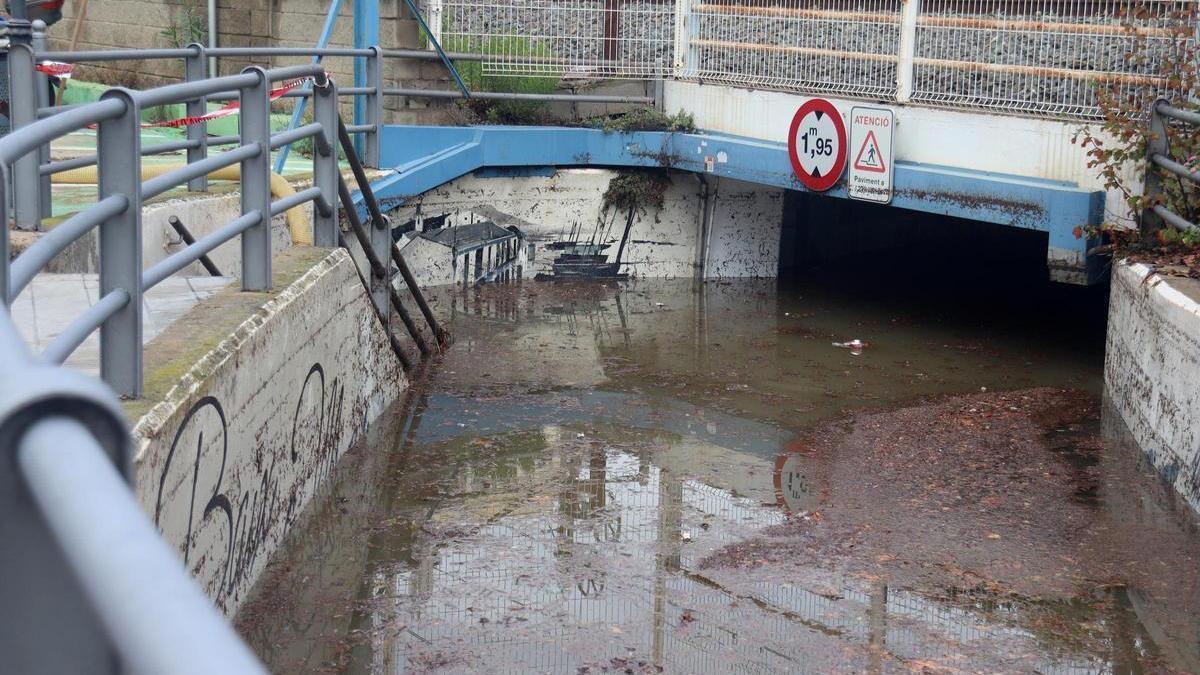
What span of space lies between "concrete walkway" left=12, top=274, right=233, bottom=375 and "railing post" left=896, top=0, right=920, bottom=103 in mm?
5827

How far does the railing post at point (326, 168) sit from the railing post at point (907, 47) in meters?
4.77

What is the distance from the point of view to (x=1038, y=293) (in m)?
12.4

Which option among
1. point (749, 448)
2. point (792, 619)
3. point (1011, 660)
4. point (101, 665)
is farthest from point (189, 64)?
point (101, 665)

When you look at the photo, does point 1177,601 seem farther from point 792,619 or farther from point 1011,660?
point 792,619

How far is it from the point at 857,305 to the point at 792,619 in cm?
687

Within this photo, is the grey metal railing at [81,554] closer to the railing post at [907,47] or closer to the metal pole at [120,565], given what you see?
the metal pole at [120,565]

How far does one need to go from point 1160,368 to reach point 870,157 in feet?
12.6

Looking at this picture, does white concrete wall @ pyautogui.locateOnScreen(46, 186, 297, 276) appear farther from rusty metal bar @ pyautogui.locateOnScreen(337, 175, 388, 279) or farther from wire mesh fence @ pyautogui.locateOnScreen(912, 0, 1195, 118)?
wire mesh fence @ pyautogui.locateOnScreen(912, 0, 1195, 118)

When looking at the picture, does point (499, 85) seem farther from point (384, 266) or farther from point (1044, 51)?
point (1044, 51)

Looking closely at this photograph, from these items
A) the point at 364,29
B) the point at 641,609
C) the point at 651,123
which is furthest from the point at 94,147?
the point at 641,609

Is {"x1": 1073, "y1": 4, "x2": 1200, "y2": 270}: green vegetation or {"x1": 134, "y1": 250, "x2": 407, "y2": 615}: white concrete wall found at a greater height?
{"x1": 1073, "y1": 4, "x2": 1200, "y2": 270}: green vegetation

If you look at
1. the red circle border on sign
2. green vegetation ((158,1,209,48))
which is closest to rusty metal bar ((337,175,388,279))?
the red circle border on sign

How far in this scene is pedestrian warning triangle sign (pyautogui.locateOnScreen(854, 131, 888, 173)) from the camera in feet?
34.3

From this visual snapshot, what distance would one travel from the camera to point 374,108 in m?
11.8
